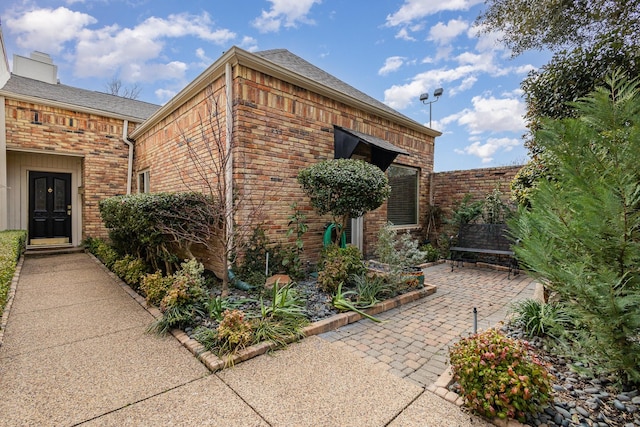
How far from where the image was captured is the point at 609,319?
1808 mm

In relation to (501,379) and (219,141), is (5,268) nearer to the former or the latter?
(219,141)

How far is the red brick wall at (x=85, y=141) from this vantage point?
7.18 m

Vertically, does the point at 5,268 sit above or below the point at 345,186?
below

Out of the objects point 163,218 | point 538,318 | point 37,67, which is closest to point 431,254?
point 538,318

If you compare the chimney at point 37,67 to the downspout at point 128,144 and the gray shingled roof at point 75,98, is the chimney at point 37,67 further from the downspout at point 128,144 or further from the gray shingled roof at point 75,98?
the downspout at point 128,144

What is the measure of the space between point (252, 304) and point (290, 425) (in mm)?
2020

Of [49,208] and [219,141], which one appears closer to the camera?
[219,141]

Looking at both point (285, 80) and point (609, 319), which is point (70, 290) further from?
point (609, 319)

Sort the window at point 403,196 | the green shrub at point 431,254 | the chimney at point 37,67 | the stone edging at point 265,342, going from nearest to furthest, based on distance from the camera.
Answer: the stone edging at point 265,342 < the green shrub at point 431,254 < the window at point 403,196 < the chimney at point 37,67

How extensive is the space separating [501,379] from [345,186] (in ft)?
9.44

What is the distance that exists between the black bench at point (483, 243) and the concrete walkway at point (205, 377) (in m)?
2.88

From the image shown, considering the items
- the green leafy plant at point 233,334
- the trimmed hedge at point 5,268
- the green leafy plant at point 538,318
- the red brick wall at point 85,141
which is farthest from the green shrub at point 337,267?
the red brick wall at point 85,141

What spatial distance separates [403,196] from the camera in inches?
313

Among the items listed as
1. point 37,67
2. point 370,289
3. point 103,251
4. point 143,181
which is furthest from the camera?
point 37,67
